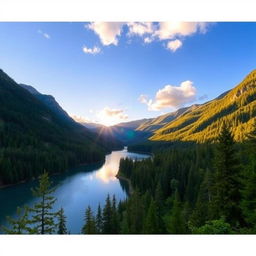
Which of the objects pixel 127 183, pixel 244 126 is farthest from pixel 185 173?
pixel 244 126

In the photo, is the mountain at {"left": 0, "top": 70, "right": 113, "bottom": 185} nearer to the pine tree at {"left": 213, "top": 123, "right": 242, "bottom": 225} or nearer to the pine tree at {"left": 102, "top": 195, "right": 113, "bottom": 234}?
the pine tree at {"left": 102, "top": 195, "right": 113, "bottom": 234}

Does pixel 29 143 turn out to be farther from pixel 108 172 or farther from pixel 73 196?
pixel 73 196

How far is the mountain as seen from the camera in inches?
2231

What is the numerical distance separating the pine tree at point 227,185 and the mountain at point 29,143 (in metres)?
52.1

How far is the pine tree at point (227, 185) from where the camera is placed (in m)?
11.2

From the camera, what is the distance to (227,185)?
11336mm

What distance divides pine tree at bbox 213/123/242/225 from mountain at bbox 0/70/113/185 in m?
52.1

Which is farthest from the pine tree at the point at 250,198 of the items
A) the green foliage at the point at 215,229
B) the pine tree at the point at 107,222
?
the pine tree at the point at 107,222

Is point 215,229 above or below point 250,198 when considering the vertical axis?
below

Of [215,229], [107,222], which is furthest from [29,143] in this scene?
[215,229]

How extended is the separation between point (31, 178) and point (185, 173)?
40298 mm

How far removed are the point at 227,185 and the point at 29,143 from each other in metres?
86.2

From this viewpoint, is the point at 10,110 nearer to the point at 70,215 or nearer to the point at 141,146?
the point at 141,146

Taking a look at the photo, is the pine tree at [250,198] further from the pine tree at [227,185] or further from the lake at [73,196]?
the lake at [73,196]
